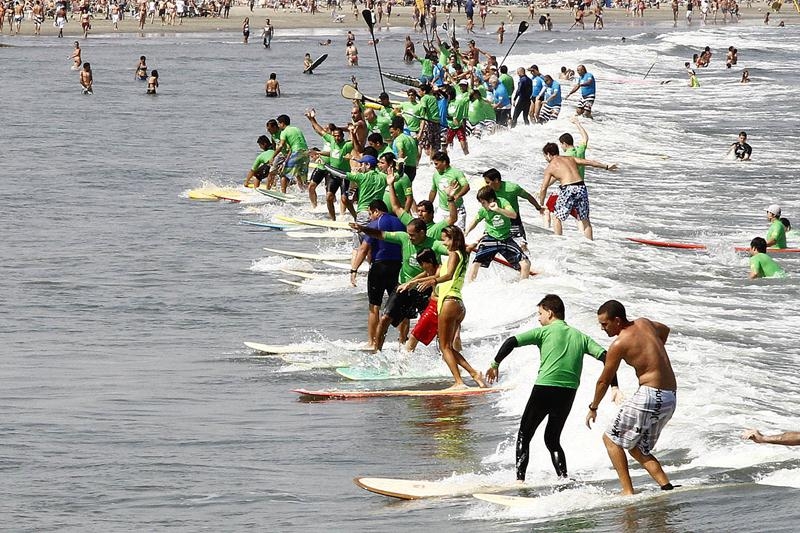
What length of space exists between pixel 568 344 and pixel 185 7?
252ft

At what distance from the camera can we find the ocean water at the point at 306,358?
991 cm

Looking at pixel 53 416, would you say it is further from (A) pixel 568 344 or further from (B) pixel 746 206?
(B) pixel 746 206

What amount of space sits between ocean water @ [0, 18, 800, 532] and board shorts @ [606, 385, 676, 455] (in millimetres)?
513

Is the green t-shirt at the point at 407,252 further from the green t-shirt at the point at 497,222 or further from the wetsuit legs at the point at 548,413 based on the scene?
the wetsuit legs at the point at 548,413

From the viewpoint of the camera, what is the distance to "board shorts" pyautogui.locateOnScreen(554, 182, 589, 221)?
18.9 meters

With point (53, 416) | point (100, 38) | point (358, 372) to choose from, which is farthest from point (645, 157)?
point (100, 38)

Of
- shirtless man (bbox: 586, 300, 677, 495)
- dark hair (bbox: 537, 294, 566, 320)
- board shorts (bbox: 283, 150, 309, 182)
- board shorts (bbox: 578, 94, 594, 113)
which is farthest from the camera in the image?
board shorts (bbox: 578, 94, 594, 113)

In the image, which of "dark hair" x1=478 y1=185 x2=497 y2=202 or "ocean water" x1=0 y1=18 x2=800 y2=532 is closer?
"ocean water" x1=0 y1=18 x2=800 y2=532

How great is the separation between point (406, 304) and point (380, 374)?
76cm

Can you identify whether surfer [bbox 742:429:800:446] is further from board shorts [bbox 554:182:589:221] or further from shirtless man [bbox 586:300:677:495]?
board shorts [bbox 554:182:589:221]

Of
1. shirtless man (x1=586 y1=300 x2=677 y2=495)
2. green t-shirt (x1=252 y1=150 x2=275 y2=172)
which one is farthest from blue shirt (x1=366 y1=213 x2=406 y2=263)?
green t-shirt (x1=252 y1=150 x2=275 y2=172)

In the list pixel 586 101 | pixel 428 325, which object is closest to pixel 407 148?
pixel 428 325

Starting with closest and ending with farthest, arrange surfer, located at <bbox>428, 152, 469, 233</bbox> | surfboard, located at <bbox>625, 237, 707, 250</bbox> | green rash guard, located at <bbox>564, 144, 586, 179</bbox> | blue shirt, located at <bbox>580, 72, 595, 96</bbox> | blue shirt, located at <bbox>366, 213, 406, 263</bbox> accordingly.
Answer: blue shirt, located at <bbox>366, 213, 406, 263</bbox> → surfer, located at <bbox>428, 152, 469, 233</bbox> → green rash guard, located at <bbox>564, 144, 586, 179</bbox> → surfboard, located at <bbox>625, 237, 707, 250</bbox> → blue shirt, located at <bbox>580, 72, 595, 96</bbox>

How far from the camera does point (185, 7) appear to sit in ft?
273
